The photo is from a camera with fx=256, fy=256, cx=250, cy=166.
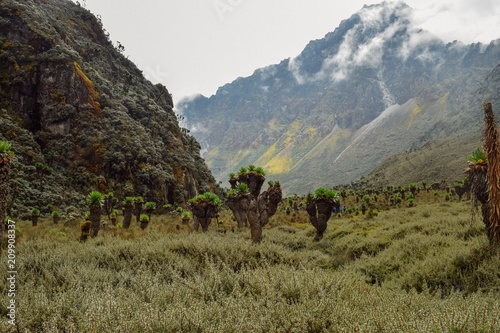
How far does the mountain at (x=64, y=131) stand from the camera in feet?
105

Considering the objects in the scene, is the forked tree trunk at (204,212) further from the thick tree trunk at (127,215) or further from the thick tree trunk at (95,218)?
the thick tree trunk at (95,218)

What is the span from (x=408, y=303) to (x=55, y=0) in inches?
3560

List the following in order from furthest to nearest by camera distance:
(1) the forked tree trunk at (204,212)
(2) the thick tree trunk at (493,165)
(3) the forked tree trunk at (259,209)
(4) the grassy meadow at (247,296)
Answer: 1. (1) the forked tree trunk at (204,212)
2. (3) the forked tree trunk at (259,209)
3. (2) the thick tree trunk at (493,165)
4. (4) the grassy meadow at (247,296)

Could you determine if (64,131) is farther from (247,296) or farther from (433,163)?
(433,163)

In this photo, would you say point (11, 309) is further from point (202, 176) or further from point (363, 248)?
point (202, 176)

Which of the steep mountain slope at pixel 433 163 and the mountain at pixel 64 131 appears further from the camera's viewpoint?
the steep mountain slope at pixel 433 163

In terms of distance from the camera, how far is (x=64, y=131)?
Result: 37406mm

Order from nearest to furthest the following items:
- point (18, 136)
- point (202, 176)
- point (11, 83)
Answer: point (18, 136)
point (11, 83)
point (202, 176)

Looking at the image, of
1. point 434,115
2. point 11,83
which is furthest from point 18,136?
point 434,115

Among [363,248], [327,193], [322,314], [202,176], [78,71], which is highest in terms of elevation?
[78,71]

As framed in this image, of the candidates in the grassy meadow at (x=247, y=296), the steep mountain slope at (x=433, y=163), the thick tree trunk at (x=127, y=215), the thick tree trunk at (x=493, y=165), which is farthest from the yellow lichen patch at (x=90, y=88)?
the steep mountain slope at (x=433, y=163)

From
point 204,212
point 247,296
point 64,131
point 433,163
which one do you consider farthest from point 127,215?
point 433,163

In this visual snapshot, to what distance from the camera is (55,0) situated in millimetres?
64188

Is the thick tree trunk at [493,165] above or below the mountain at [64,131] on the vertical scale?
below
